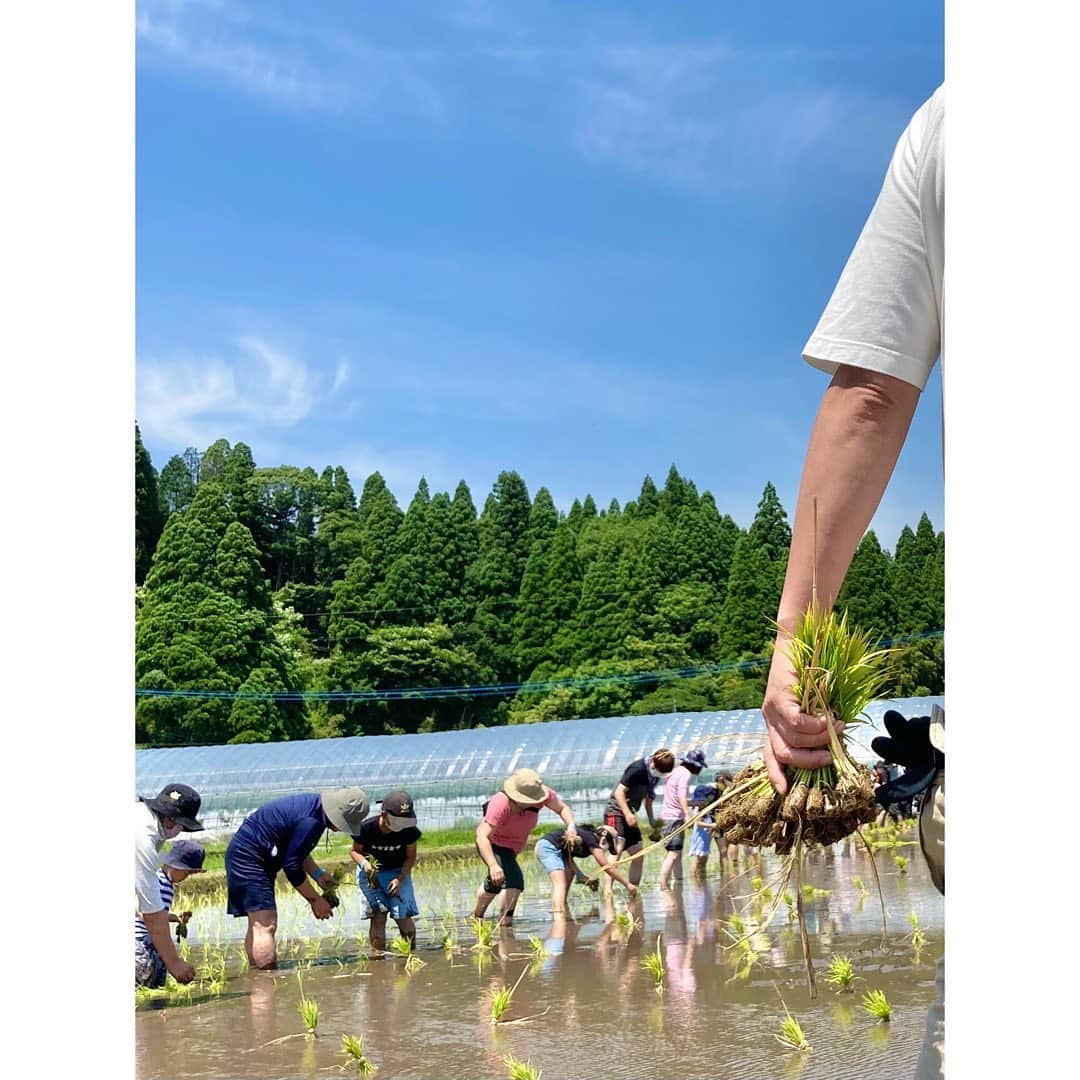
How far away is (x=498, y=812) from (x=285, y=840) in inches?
45.2

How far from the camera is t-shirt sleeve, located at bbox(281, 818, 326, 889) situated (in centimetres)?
520

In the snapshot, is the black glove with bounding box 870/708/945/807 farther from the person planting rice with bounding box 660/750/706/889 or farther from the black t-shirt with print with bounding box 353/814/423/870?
the person planting rice with bounding box 660/750/706/889

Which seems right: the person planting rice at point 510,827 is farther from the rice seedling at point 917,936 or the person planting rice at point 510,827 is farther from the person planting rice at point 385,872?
the rice seedling at point 917,936

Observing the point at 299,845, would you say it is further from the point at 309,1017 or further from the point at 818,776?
the point at 818,776

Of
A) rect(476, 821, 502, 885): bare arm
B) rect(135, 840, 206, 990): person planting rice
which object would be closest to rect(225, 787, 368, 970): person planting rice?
rect(135, 840, 206, 990): person planting rice

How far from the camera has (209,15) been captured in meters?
21.7

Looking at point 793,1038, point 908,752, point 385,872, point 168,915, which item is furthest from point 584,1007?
point 908,752

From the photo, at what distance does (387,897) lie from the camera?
5691 millimetres

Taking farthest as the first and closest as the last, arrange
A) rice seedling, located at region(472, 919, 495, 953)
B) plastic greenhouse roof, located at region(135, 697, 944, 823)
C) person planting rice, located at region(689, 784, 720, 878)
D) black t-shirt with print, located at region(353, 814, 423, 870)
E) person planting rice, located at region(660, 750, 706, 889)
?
plastic greenhouse roof, located at region(135, 697, 944, 823) → person planting rice, located at region(689, 784, 720, 878) → person planting rice, located at region(660, 750, 706, 889) → rice seedling, located at region(472, 919, 495, 953) → black t-shirt with print, located at region(353, 814, 423, 870)

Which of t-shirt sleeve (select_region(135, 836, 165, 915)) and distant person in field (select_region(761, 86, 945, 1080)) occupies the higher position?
distant person in field (select_region(761, 86, 945, 1080))

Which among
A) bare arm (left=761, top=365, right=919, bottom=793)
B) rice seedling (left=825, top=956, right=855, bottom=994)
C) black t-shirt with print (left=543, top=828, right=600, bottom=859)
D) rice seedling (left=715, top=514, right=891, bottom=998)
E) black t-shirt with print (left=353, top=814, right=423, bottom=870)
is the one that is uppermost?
bare arm (left=761, top=365, right=919, bottom=793)

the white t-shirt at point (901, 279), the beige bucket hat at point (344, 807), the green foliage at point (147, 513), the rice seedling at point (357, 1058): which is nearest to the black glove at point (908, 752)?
the white t-shirt at point (901, 279)

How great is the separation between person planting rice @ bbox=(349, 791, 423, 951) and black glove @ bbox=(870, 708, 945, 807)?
4.32 meters
